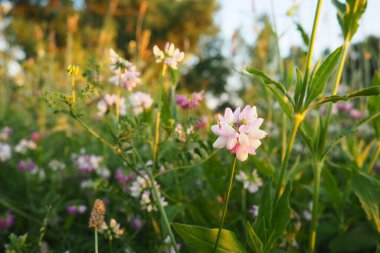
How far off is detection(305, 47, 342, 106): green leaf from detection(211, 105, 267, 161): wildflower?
0.63 ft

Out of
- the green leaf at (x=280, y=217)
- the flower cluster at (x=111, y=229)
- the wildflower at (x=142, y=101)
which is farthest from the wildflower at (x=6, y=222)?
the green leaf at (x=280, y=217)

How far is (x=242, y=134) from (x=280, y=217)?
249mm

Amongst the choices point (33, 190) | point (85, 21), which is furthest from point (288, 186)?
point (85, 21)

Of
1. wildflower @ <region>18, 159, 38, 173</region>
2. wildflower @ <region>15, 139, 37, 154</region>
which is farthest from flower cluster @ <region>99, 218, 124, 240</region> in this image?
wildflower @ <region>15, 139, 37, 154</region>

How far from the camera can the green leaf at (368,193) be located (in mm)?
963

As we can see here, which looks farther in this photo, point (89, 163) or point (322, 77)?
point (89, 163)

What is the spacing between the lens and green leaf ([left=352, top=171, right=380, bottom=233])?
963mm

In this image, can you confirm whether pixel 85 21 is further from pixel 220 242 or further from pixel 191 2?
pixel 220 242

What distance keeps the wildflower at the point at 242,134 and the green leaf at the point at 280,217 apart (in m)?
0.18

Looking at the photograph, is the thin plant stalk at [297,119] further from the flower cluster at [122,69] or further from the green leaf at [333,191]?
the flower cluster at [122,69]

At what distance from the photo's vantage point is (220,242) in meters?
0.77

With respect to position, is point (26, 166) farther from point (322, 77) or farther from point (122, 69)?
point (322, 77)

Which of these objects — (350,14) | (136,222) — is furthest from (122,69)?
(350,14)

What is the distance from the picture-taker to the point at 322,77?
81cm
